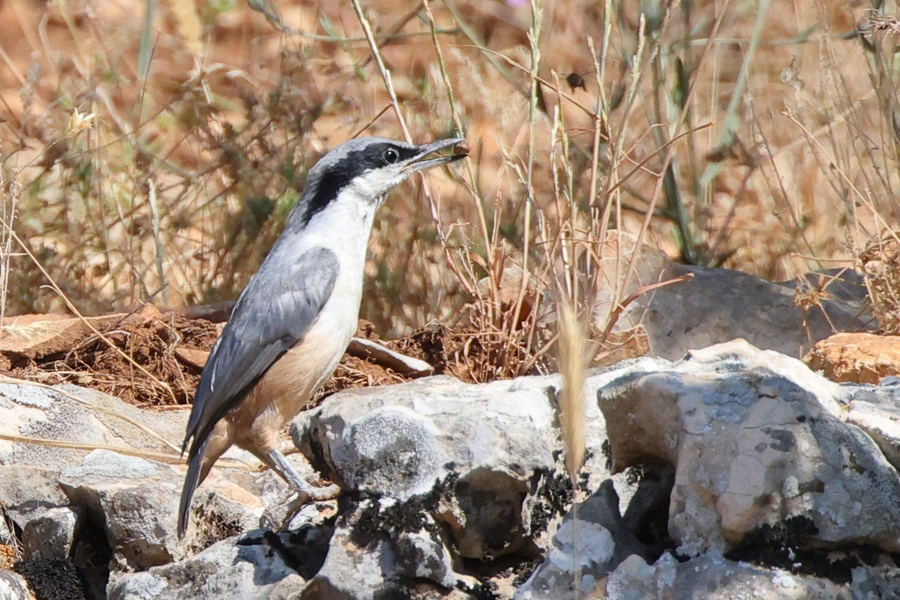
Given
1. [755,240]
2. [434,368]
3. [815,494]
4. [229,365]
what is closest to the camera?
[815,494]

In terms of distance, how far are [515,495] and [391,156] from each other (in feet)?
6.04

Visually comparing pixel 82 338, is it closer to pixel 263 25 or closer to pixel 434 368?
pixel 434 368

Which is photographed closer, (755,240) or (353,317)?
(353,317)

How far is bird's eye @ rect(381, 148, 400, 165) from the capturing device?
4.70m

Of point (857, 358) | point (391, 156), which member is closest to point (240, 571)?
point (391, 156)

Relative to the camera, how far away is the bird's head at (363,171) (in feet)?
15.2

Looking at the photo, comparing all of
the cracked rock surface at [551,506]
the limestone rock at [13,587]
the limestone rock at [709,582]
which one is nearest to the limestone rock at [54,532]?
the cracked rock surface at [551,506]

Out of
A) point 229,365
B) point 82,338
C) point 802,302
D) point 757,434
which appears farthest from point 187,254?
point 757,434

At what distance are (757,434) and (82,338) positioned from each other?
12.0ft

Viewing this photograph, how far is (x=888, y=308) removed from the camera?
4730 millimetres

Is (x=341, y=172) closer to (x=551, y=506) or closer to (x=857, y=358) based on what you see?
(x=551, y=506)

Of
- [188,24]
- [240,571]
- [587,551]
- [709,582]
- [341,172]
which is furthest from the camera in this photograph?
[188,24]

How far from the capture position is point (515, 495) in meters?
3.31

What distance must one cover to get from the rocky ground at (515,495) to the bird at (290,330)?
0.79 ft
